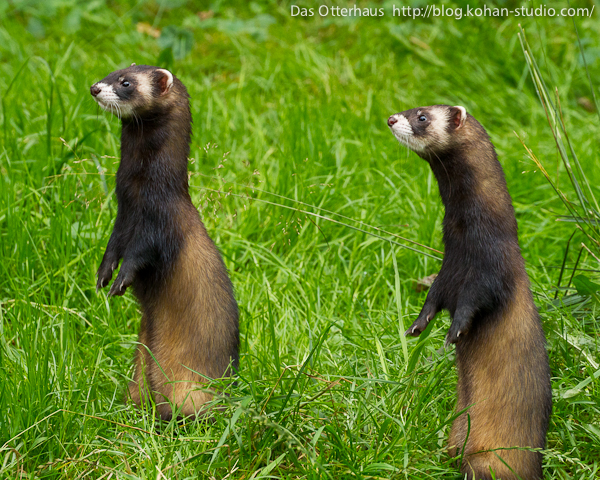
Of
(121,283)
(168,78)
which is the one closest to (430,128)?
(168,78)

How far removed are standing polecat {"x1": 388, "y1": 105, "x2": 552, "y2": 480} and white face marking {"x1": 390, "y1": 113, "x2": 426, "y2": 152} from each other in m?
0.11

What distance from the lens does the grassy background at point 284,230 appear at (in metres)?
2.97

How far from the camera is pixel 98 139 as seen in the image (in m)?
5.25

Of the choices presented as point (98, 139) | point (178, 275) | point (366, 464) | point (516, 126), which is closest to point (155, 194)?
point (178, 275)

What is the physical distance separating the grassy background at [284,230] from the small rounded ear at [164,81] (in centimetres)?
57

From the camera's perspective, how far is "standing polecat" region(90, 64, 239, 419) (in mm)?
3273

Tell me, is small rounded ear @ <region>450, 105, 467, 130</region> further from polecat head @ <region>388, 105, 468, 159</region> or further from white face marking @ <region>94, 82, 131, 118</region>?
white face marking @ <region>94, 82, 131, 118</region>

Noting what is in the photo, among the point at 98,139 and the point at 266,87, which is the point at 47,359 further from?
the point at 266,87

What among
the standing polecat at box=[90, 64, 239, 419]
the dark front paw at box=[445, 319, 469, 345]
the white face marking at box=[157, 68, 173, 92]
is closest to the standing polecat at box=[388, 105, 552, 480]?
the dark front paw at box=[445, 319, 469, 345]

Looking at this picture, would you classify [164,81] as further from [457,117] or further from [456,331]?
[456,331]

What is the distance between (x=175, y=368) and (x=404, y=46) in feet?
18.1

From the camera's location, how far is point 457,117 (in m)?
3.20

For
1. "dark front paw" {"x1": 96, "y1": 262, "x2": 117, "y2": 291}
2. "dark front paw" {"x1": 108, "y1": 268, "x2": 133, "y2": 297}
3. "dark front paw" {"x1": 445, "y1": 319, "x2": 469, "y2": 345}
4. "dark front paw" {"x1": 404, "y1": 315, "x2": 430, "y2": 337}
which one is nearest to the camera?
"dark front paw" {"x1": 445, "y1": 319, "x2": 469, "y2": 345}

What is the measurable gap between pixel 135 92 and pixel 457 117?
1.49 m
